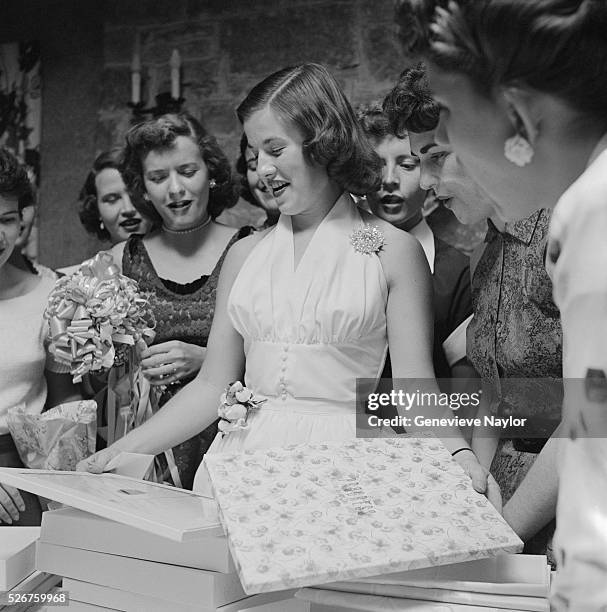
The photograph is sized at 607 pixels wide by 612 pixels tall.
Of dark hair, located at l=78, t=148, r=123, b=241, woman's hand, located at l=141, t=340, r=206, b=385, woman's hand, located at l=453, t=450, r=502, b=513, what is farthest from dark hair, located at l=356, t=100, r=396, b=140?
dark hair, located at l=78, t=148, r=123, b=241

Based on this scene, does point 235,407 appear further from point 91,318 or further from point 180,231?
point 180,231

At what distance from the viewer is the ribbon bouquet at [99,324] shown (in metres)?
1.79

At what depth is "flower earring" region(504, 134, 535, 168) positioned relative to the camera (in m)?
0.65

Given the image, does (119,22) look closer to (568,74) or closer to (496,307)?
(496,307)

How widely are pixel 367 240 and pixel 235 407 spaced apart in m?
0.44

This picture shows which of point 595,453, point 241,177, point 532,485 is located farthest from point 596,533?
point 241,177

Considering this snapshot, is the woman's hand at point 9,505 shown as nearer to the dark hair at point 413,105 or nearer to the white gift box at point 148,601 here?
the white gift box at point 148,601

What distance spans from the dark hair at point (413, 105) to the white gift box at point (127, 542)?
87 centimetres

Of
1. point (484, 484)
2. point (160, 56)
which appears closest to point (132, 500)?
point (484, 484)

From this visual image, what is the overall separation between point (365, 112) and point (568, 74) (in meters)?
1.57

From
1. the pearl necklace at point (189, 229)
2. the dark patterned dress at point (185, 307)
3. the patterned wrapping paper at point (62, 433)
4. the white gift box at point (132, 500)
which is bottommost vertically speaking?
the white gift box at point (132, 500)

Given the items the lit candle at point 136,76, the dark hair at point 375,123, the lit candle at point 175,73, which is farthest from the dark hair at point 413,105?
the lit candle at point 136,76

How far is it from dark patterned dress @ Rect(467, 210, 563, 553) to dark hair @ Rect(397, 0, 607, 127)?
0.81m

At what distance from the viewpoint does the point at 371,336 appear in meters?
1.71
